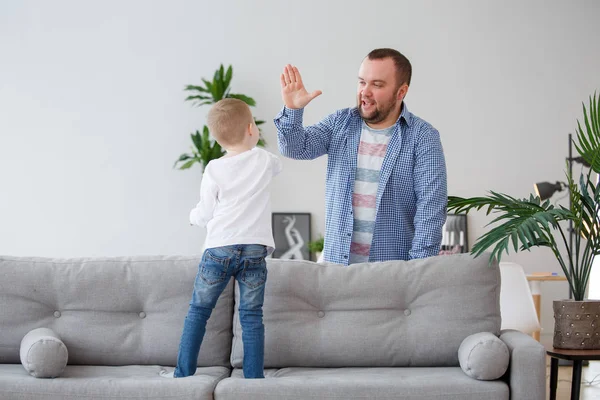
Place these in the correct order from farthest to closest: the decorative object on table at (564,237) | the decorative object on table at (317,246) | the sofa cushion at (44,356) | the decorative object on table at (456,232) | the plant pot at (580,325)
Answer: the decorative object on table at (456,232)
the decorative object on table at (317,246)
the plant pot at (580,325)
the decorative object on table at (564,237)
the sofa cushion at (44,356)

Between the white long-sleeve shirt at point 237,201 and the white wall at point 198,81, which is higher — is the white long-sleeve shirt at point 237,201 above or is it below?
below

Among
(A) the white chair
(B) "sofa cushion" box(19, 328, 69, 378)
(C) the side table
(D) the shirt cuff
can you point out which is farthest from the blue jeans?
(A) the white chair

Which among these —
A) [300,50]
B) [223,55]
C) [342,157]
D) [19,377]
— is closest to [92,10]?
[223,55]

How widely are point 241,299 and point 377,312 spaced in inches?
19.3

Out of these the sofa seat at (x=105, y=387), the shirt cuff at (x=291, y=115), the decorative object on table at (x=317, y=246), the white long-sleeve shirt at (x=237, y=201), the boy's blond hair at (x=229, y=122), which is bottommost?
the sofa seat at (x=105, y=387)

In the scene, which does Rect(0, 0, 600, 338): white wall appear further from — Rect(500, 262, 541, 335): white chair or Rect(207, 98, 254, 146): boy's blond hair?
Rect(207, 98, 254, 146): boy's blond hair

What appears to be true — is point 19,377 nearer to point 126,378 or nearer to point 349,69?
point 126,378

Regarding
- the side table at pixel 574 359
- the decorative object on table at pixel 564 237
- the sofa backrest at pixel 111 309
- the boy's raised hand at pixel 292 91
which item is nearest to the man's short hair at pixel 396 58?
the boy's raised hand at pixel 292 91

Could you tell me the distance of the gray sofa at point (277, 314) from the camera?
2572mm

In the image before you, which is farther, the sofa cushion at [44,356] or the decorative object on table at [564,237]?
the decorative object on table at [564,237]

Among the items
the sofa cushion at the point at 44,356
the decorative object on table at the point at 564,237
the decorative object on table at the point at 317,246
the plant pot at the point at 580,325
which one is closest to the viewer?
the sofa cushion at the point at 44,356

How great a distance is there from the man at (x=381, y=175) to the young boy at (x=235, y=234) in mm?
233

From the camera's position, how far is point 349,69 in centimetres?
593

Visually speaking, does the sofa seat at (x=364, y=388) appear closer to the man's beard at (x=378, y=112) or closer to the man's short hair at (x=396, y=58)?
the man's beard at (x=378, y=112)
